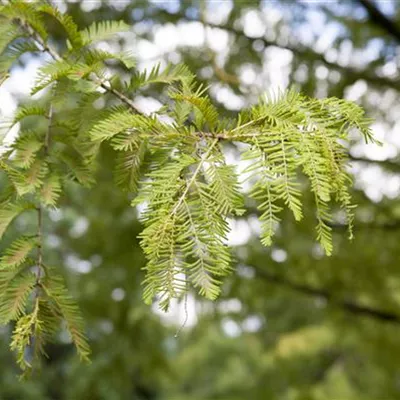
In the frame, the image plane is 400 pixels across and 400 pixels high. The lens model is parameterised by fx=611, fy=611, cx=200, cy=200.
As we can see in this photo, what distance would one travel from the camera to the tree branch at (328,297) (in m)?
3.97

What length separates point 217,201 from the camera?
99 centimetres

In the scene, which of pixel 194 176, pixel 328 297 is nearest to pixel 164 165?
pixel 194 176

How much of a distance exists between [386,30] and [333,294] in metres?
1.76

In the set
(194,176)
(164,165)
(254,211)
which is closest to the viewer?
(194,176)

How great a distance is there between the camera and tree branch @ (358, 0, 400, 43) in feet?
12.5

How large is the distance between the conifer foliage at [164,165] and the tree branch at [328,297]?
2835 millimetres

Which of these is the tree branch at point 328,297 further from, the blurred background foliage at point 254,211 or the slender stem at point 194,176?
the slender stem at point 194,176

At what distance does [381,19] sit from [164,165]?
3.15 meters

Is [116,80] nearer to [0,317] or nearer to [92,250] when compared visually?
[0,317]

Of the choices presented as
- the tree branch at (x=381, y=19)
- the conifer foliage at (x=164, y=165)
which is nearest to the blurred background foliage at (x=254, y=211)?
the tree branch at (x=381, y=19)

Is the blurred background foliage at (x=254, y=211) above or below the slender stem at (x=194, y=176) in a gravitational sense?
below

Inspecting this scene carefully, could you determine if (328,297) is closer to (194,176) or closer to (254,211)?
(254,211)

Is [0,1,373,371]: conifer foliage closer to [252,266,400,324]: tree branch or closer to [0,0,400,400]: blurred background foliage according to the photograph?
[0,0,400,400]: blurred background foliage

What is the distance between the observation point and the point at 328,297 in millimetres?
4141
